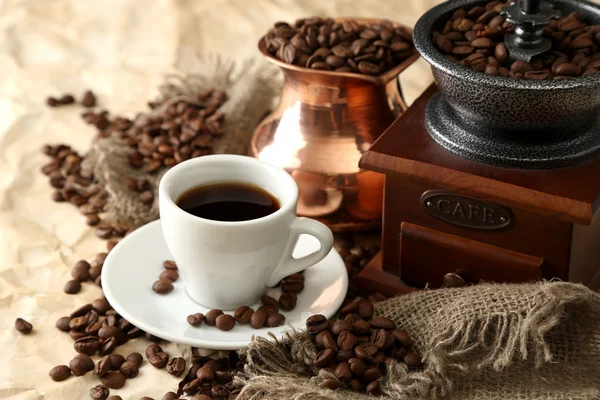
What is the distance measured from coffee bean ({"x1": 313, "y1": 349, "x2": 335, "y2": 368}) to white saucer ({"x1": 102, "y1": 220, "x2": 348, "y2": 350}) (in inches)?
2.5

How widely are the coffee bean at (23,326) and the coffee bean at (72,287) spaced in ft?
0.33

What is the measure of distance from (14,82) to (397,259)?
1.13 m

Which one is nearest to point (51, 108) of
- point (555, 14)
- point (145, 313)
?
point (145, 313)

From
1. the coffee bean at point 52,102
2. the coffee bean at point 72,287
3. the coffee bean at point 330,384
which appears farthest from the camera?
the coffee bean at point 52,102

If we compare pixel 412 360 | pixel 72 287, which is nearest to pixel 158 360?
pixel 72 287

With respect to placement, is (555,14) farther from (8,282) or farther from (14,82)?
(14,82)

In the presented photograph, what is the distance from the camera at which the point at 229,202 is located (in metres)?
1.33

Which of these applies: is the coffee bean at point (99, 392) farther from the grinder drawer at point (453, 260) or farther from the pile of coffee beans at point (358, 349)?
the grinder drawer at point (453, 260)

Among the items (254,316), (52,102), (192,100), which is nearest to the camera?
(254,316)

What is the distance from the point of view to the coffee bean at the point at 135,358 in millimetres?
1297

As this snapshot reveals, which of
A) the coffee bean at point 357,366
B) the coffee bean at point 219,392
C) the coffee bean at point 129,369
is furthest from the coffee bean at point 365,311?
the coffee bean at point 129,369

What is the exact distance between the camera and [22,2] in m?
2.38

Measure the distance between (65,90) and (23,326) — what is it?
87cm

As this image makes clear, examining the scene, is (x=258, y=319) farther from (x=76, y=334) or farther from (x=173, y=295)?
(x=76, y=334)
